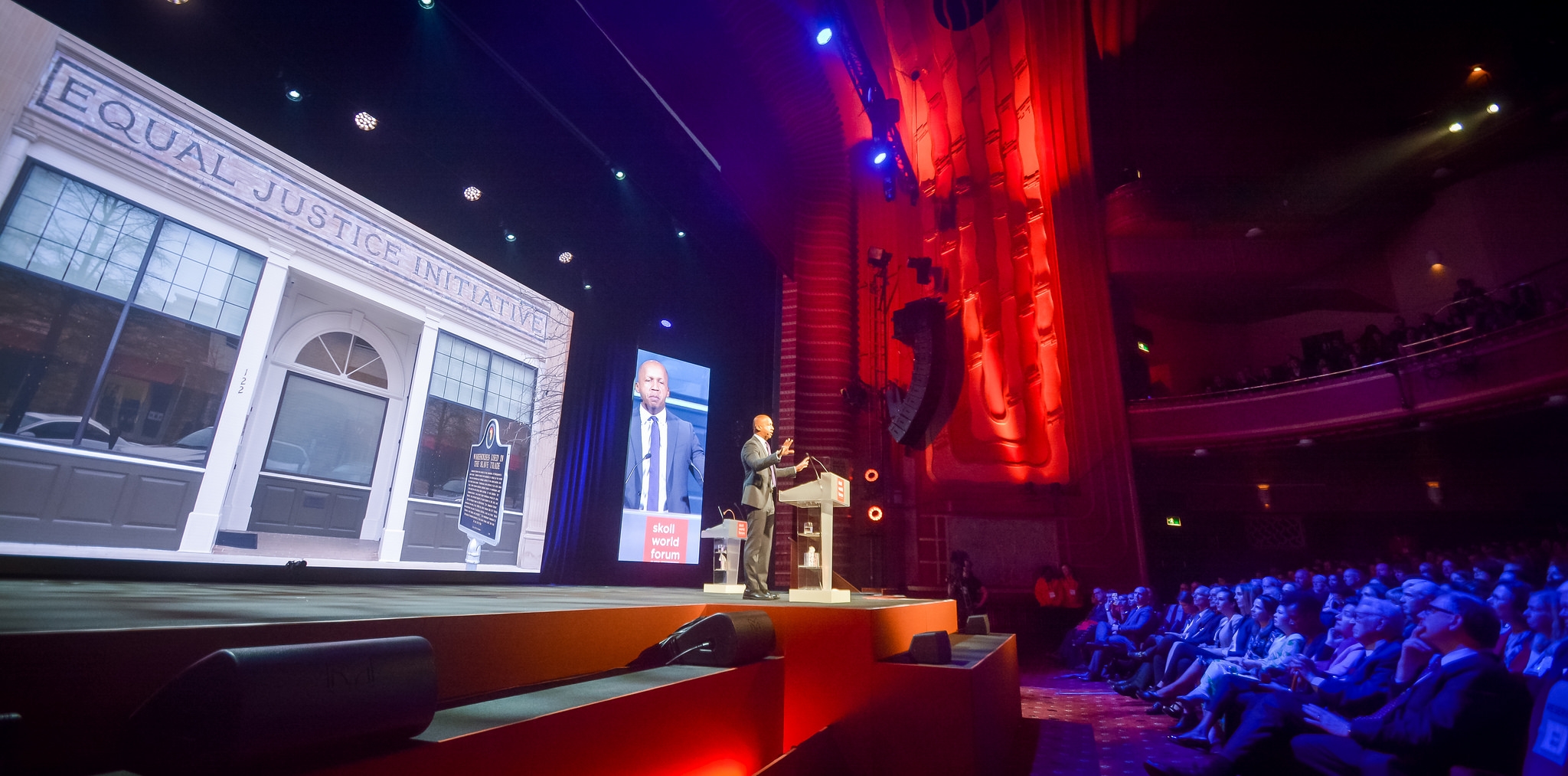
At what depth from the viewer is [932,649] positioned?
2.61 meters

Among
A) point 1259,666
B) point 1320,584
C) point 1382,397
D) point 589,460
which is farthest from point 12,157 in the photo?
point 1382,397

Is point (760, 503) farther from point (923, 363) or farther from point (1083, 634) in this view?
point (1083, 634)

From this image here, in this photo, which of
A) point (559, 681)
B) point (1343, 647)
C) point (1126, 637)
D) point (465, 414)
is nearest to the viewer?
point (559, 681)

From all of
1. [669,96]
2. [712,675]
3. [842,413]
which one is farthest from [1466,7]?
[712,675]

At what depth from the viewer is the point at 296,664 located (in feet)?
3.14

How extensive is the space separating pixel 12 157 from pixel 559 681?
12.0ft

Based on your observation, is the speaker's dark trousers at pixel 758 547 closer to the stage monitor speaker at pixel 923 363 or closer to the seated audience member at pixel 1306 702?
the seated audience member at pixel 1306 702

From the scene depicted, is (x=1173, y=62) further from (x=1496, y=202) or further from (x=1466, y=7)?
(x=1496, y=202)

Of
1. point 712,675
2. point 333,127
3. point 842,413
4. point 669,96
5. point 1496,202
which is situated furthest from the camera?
point 1496,202

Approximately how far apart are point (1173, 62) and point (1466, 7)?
3390mm

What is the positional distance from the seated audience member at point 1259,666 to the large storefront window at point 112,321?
586 centimetres

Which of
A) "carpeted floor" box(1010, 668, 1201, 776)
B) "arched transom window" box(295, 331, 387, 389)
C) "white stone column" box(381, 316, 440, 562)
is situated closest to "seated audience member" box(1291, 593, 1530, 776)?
"carpeted floor" box(1010, 668, 1201, 776)

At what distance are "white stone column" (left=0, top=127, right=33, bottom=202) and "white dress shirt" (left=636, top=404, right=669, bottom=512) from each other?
5125 millimetres

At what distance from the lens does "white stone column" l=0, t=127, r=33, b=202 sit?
2.92 meters
